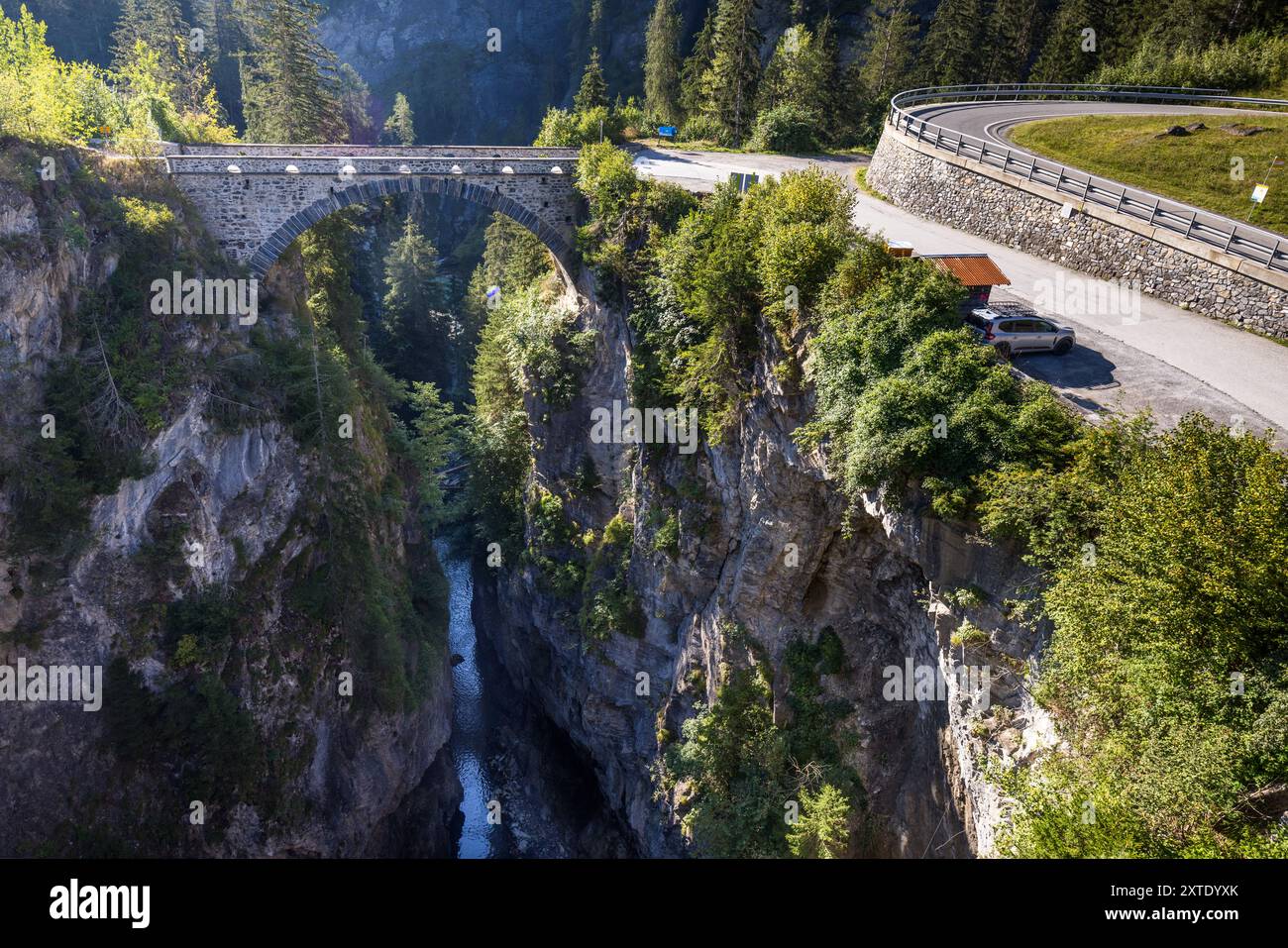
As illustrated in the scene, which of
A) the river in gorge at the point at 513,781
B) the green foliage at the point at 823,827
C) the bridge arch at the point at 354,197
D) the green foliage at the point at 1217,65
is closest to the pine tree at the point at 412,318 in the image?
the bridge arch at the point at 354,197

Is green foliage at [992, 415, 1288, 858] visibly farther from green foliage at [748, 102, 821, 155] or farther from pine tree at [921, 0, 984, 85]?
pine tree at [921, 0, 984, 85]

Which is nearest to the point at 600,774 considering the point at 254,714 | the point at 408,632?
the point at 408,632

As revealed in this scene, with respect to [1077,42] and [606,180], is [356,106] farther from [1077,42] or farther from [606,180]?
[1077,42]

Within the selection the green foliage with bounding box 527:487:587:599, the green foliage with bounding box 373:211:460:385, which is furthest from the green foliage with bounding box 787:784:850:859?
the green foliage with bounding box 373:211:460:385

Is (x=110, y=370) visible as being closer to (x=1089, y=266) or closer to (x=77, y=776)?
(x=77, y=776)

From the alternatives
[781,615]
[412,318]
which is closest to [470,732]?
[781,615]

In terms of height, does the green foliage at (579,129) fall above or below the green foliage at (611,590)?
above

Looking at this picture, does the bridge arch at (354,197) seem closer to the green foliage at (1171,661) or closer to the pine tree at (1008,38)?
the green foliage at (1171,661)
